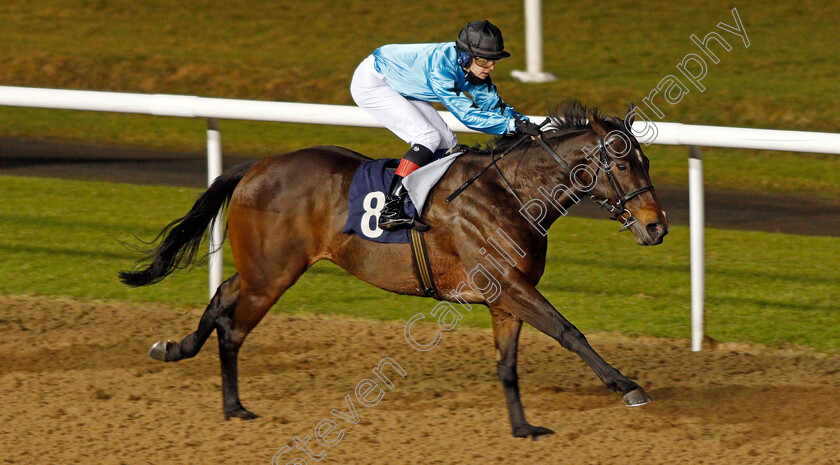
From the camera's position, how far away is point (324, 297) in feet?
22.4

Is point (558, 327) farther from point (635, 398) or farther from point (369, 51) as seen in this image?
point (369, 51)

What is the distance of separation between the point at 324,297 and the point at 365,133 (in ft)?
19.1

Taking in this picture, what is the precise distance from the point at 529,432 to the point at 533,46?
31.5 ft

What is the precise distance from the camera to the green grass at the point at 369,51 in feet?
39.0

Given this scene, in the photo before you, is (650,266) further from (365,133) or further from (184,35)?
(184,35)

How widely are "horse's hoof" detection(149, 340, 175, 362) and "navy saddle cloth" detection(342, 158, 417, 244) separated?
1.17m

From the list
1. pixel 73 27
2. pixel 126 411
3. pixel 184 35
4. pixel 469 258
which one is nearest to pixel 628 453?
pixel 469 258

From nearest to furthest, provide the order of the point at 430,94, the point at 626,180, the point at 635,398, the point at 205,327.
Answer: the point at 635,398 < the point at 626,180 < the point at 430,94 < the point at 205,327

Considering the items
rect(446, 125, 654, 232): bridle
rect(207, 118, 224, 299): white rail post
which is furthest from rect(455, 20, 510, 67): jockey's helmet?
rect(207, 118, 224, 299): white rail post

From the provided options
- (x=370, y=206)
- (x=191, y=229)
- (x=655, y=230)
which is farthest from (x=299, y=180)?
(x=655, y=230)

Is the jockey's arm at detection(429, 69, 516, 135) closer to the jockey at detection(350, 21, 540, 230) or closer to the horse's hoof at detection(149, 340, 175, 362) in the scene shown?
the jockey at detection(350, 21, 540, 230)

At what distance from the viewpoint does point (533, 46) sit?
13633 millimetres

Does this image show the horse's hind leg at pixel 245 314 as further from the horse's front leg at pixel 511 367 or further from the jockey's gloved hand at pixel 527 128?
the jockey's gloved hand at pixel 527 128

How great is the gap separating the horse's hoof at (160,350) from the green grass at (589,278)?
1.14 metres
